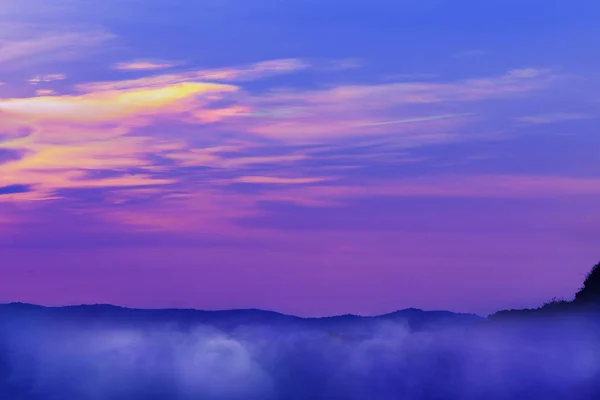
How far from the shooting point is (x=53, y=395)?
1640 inches

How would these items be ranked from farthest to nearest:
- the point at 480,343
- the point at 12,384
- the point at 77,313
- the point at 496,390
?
the point at 77,313 → the point at 12,384 → the point at 480,343 → the point at 496,390

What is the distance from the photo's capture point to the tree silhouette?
130 feet

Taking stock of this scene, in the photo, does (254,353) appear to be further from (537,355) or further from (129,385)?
(537,355)

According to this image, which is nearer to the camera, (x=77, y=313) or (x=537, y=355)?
(x=537, y=355)

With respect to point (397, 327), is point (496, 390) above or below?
below

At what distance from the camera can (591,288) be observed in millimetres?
39625


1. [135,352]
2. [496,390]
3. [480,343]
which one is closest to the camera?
[496,390]

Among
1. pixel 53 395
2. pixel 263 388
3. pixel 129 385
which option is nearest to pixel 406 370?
pixel 263 388

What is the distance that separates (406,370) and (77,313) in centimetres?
1759

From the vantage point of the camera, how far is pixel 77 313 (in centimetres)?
4944

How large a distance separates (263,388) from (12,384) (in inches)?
437

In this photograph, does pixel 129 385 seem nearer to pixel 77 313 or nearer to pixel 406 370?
pixel 77 313

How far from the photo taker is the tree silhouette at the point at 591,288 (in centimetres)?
3950

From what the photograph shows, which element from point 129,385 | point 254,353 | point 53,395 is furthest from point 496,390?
point 53,395
